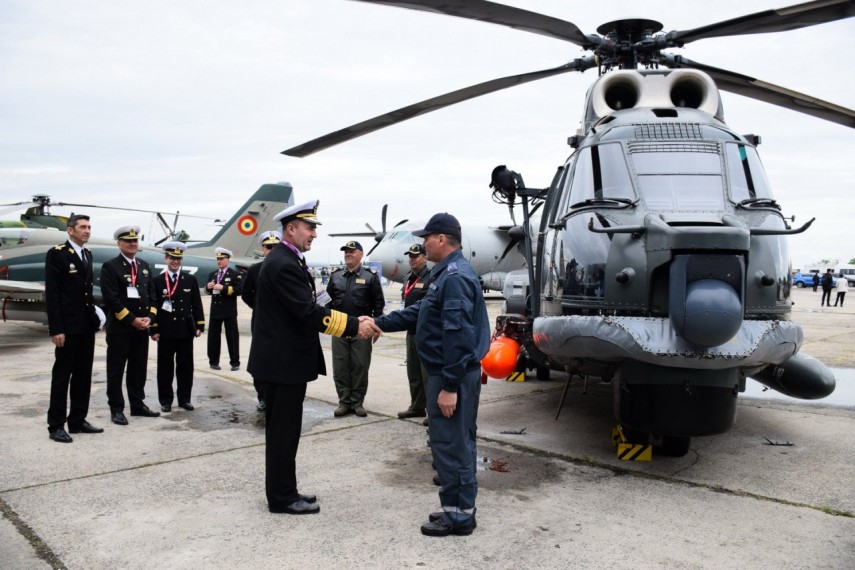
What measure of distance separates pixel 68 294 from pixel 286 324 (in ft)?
8.76

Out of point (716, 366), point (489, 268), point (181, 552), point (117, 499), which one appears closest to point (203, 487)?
point (117, 499)

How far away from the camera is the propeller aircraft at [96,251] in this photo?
1279 cm

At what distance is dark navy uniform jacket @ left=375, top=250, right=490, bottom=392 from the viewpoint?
343 centimetres

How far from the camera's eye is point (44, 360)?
979 cm

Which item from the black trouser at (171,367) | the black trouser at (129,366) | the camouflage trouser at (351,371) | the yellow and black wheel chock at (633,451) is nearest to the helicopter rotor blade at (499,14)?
the camouflage trouser at (351,371)

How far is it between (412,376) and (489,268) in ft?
58.4

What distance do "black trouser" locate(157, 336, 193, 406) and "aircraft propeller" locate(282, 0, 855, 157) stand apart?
232 centimetres

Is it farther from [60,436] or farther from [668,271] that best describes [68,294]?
[668,271]

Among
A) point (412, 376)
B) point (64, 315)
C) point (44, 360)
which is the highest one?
point (64, 315)

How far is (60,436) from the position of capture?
16.9 ft

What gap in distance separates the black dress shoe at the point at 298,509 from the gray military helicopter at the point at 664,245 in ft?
6.00

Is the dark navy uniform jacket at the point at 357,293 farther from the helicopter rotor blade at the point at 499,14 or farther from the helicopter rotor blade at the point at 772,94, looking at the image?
the helicopter rotor blade at the point at 772,94

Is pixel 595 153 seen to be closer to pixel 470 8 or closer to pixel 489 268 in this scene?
pixel 470 8

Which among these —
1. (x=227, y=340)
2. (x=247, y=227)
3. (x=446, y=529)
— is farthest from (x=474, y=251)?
(x=446, y=529)
